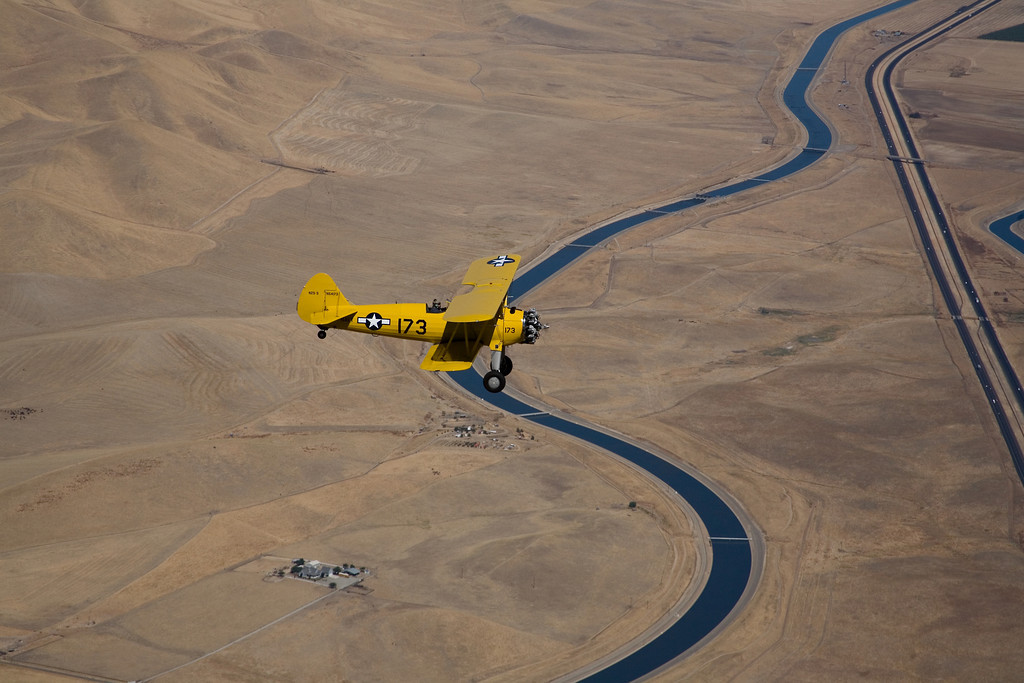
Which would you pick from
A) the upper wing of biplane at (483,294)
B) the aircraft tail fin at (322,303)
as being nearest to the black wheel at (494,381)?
the upper wing of biplane at (483,294)

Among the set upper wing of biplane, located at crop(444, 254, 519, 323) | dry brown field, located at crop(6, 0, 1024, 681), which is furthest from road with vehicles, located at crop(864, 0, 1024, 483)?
upper wing of biplane, located at crop(444, 254, 519, 323)

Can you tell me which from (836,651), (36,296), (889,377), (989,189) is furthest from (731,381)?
(989,189)

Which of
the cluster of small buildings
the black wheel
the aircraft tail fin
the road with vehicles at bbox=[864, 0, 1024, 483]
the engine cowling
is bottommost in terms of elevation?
the cluster of small buildings

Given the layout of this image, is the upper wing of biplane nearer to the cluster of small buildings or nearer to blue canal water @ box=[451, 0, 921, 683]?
the cluster of small buildings

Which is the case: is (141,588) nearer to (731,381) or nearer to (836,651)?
(836,651)

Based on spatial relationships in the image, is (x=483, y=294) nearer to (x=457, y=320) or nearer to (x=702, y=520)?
(x=457, y=320)

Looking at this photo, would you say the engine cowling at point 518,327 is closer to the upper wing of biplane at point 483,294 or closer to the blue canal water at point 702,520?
the upper wing of biplane at point 483,294
